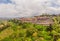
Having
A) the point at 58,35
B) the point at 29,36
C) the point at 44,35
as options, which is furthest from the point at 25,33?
the point at 58,35

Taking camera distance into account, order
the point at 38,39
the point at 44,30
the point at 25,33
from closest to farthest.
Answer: the point at 38,39, the point at 25,33, the point at 44,30

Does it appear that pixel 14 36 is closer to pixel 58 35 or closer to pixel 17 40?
pixel 17 40

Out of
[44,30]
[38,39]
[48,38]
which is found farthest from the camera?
[44,30]

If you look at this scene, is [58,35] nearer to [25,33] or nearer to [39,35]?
[39,35]

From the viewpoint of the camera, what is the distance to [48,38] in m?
57.3

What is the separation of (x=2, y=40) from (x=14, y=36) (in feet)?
13.5

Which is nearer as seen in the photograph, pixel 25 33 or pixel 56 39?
pixel 56 39

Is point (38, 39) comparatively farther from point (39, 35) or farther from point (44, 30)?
point (44, 30)

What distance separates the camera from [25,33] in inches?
2446

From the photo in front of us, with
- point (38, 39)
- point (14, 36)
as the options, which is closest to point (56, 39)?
point (38, 39)

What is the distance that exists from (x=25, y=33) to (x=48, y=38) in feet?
29.0

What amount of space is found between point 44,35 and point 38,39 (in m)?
6.32

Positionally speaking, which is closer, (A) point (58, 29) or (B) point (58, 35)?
(B) point (58, 35)

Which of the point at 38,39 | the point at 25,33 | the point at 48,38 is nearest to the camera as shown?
the point at 38,39
